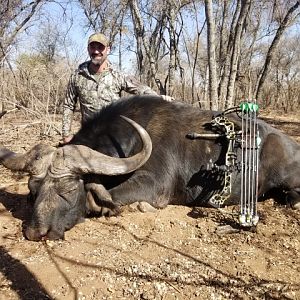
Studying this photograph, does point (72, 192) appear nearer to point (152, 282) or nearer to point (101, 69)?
point (152, 282)

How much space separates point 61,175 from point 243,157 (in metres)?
1.96

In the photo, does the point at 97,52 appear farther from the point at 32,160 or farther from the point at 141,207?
the point at 141,207

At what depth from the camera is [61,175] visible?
399 cm

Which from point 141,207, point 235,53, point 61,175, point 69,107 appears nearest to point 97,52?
point 69,107

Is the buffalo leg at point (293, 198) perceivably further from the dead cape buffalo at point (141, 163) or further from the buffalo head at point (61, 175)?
the buffalo head at point (61, 175)

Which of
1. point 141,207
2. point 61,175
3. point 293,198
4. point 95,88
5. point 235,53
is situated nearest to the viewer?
point 61,175

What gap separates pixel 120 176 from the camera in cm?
455

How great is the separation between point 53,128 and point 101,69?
10.9 feet

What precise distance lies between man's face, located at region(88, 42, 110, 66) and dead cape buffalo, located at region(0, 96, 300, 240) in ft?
3.24

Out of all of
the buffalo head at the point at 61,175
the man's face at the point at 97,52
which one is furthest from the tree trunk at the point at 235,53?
the buffalo head at the point at 61,175

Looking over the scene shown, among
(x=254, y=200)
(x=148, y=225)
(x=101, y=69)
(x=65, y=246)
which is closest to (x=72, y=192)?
(x=65, y=246)

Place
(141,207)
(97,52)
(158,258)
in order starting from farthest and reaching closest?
(97,52), (141,207), (158,258)

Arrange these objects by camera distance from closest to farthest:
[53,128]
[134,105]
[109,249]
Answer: [109,249] < [134,105] < [53,128]

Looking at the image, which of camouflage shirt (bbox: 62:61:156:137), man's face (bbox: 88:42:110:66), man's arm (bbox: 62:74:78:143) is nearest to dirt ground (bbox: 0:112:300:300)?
man's arm (bbox: 62:74:78:143)
